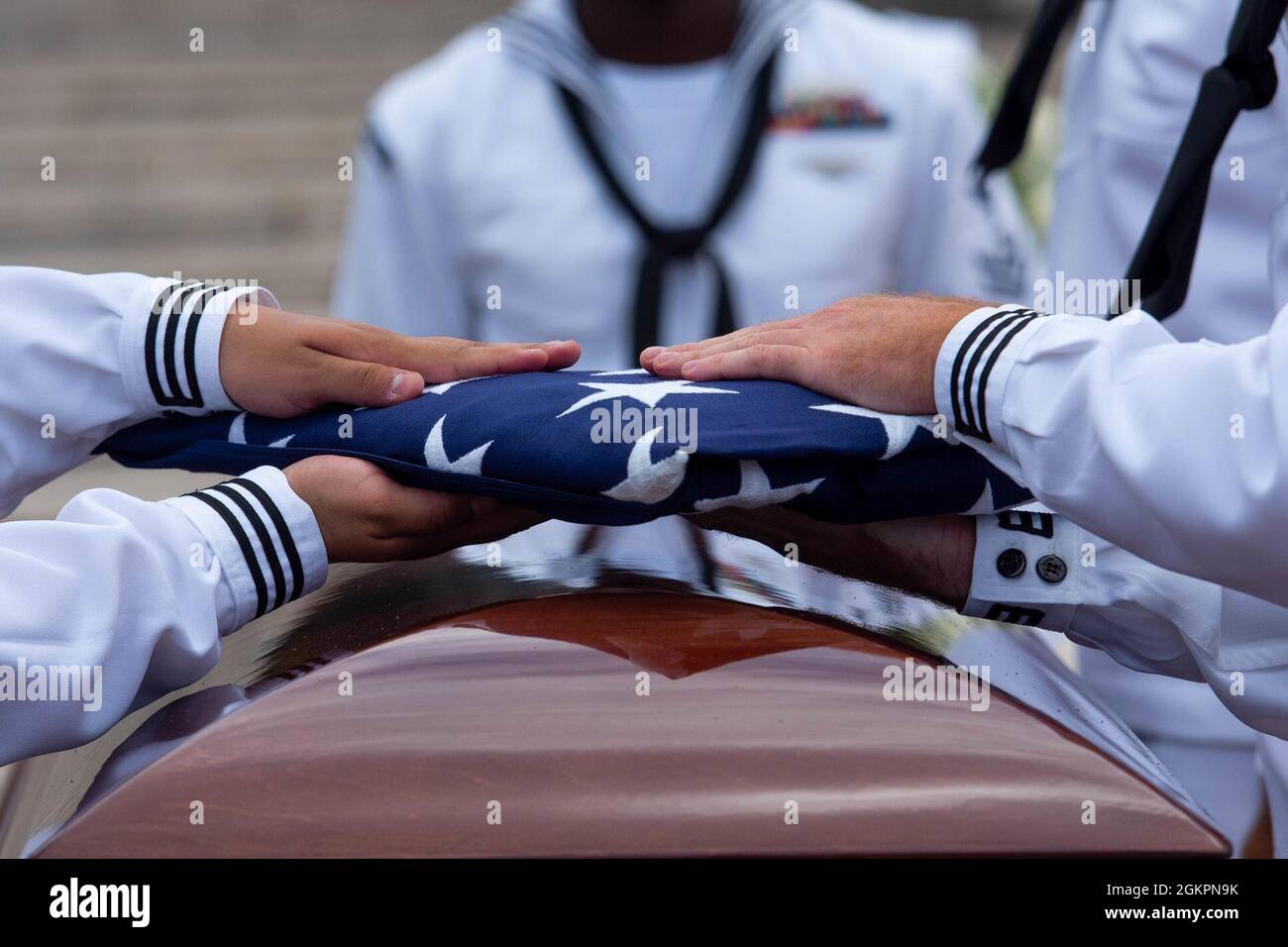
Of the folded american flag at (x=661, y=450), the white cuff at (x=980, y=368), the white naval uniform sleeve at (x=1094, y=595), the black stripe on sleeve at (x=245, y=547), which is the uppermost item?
the white cuff at (x=980, y=368)

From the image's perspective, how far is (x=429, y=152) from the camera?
236 cm

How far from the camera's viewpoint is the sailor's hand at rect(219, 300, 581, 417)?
1011 mm

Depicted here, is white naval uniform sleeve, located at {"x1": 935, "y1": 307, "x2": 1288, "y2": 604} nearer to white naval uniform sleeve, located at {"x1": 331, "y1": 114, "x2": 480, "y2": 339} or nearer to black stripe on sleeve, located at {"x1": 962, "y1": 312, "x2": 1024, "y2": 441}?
black stripe on sleeve, located at {"x1": 962, "y1": 312, "x2": 1024, "y2": 441}

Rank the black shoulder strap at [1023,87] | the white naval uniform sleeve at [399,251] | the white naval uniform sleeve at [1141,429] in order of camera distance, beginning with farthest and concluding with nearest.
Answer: the white naval uniform sleeve at [399,251] → the black shoulder strap at [1023,87] → the white naval uniform sleeve at [1141,429]

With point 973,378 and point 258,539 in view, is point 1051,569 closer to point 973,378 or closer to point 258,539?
point 973,378

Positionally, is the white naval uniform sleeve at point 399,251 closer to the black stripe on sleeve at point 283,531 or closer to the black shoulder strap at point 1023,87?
the black shoulder strap at point 1023,87

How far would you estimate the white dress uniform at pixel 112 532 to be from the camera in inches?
32.6

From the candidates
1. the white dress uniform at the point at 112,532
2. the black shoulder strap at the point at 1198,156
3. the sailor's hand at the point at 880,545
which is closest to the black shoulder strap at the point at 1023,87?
the black shoulder strap at the point at 1198,156

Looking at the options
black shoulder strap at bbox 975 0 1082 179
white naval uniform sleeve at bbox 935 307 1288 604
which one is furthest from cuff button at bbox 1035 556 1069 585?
black shoulder strap at bbox 975 0 1082 179

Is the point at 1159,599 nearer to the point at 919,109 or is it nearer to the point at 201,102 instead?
the point at 919,109

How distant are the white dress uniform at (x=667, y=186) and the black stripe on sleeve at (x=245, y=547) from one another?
1.35 meters

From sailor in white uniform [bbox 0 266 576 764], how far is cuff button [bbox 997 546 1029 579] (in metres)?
0.35

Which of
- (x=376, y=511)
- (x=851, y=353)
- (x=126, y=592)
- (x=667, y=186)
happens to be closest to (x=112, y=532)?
(x=126, y=592)

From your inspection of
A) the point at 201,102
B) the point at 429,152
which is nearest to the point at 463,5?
the point at 201,102
